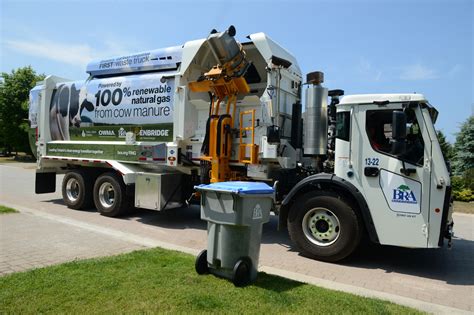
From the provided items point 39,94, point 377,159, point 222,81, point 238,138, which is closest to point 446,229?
point 377,159

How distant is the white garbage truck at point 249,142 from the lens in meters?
5.71

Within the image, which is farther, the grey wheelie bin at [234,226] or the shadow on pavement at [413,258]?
the shadow on pavement at [413,258]

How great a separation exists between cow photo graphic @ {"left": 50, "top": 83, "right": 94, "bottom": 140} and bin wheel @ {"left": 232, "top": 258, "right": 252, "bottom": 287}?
7.21 metres

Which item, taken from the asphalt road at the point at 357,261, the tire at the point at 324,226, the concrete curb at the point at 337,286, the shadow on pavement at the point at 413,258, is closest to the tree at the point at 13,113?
the asphalt road at the point at 357,261

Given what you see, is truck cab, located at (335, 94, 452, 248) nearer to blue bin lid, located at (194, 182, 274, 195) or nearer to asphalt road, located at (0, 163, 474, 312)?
asphalt road, located at (0, 163, 474, 312)

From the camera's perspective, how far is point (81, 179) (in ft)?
33.6

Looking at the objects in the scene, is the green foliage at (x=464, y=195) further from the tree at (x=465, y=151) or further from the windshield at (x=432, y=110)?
the windshield at (x=432, y=110)

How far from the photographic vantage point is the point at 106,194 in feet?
32.1

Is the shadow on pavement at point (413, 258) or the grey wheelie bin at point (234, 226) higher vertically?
the grey wheelie bin at point (234, 226)

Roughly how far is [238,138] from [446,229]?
3.83 meters

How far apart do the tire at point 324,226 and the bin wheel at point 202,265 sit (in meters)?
2.04

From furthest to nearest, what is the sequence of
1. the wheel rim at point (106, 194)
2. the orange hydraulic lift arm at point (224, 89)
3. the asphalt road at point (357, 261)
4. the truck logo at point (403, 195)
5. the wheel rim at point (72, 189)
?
the wheel rim at point (72, 189), the wheel rim at point (106, 194), the orange hydraulic lift arm at point (224, 89), the truck logo at point (403, 195), the asphalt road at point (357, 261)

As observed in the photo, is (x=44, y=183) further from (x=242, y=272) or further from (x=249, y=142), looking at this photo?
(x=242, y=272)

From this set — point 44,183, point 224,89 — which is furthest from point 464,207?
point 44,183
